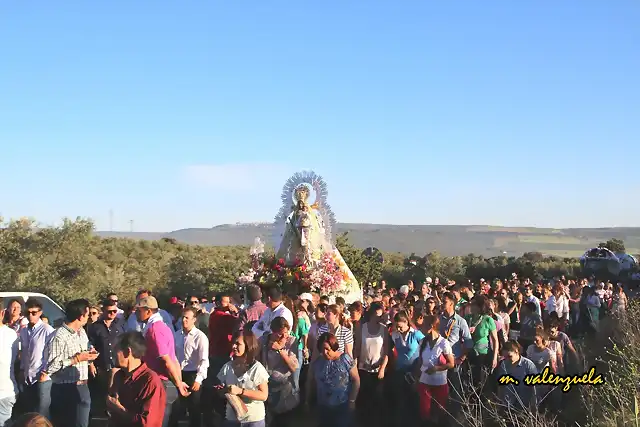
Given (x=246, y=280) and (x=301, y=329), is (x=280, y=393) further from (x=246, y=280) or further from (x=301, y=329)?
(x=246, y=280)

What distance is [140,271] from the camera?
3256 centimetres

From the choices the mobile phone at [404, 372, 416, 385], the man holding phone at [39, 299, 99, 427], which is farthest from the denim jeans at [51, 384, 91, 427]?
the mobile phone at [404, 372, 416, 385]

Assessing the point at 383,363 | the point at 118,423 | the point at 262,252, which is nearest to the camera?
the point at 118,423

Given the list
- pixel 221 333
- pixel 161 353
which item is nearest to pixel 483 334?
pixel 221 333

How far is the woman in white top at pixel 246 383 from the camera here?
6.07 m

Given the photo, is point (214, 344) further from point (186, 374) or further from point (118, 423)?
point (118, 423)

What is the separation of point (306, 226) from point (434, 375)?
9.48 meters

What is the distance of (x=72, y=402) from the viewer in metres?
7.40

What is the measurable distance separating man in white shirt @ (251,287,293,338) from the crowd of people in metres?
0.02

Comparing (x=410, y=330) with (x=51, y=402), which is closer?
(x=51, y=402)

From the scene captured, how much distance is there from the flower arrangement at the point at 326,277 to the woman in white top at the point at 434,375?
7.09 meters

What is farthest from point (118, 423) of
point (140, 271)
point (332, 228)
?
point (140, 271)

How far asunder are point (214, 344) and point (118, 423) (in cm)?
417

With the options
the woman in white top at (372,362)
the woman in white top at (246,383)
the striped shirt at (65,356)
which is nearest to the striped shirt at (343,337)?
the woman in white top at (372,362)
